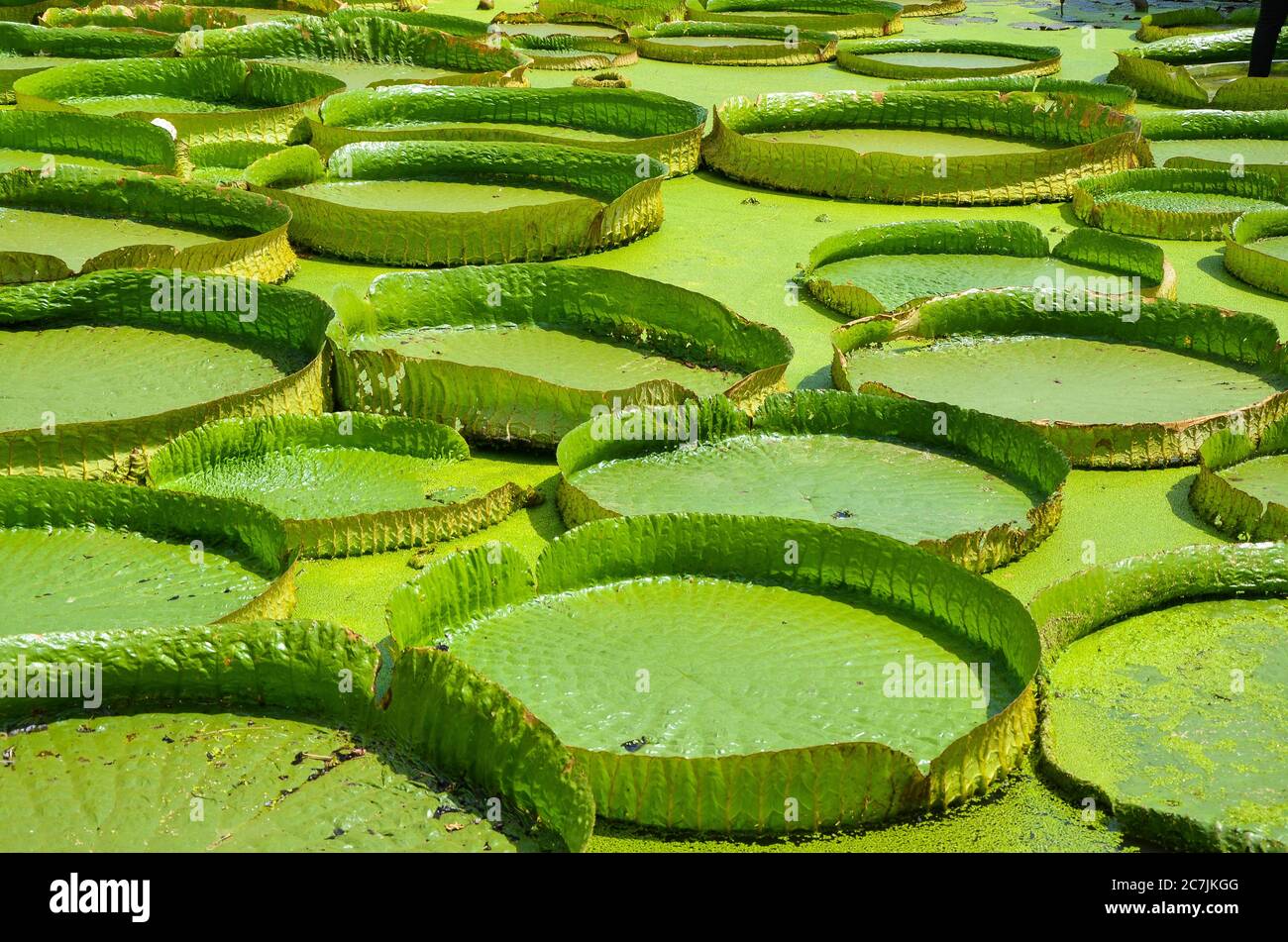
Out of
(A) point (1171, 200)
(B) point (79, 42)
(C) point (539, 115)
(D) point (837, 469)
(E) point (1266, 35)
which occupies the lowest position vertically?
(D) point (837, 469)

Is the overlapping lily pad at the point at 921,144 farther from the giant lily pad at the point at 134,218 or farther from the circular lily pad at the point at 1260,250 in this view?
the giant lily pad at the point at 134,218

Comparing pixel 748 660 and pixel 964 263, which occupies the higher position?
pixel 964 263

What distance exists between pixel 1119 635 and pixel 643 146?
4.97m

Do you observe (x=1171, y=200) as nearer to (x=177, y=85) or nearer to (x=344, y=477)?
(x=344, y=477)

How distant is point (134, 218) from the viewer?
7.03 m

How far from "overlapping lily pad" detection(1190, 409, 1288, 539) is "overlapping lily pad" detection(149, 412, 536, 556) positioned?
2.04 m

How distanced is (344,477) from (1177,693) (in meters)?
2.44

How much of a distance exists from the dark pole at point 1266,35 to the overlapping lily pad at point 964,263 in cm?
447

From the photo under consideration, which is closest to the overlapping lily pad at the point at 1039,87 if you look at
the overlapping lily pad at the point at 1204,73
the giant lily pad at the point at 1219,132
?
the giant lily pad at the point at 1219,132

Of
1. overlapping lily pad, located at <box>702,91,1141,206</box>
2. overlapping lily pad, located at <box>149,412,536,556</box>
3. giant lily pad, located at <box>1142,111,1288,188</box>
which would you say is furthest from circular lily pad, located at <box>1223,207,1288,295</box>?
overlapping lily pad, located at <box>149,412,536,556</box>

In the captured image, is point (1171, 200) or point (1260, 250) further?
point (1171, 200)

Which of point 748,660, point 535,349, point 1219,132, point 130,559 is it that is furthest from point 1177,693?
point 1219,132

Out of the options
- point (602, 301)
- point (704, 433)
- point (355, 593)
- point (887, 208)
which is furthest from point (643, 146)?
point (355, 593)

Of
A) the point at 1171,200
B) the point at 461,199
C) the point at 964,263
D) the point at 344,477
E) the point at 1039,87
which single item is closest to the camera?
the point at 344,477
